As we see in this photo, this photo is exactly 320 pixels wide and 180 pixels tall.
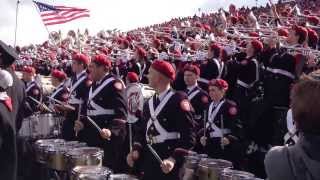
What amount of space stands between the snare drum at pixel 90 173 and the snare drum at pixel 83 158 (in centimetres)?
35

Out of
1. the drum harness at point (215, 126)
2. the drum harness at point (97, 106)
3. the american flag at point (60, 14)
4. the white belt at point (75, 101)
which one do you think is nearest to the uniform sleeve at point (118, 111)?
the drum harness at point (97, 106)

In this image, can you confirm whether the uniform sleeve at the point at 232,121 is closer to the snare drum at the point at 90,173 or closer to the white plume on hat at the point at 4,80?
the snare drum at the point at 90,173

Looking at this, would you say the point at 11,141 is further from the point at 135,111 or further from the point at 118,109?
the point at 135,111

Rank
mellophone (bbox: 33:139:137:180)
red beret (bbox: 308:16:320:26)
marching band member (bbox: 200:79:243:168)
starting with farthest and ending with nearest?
1. red beret (bbox: 308:16:320:26)
2. marching band member (bbox: 200:79:243:168)
3. mellophone (bbox: 33:139:137:180)

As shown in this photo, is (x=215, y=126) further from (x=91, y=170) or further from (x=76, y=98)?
(x=76, y=98)

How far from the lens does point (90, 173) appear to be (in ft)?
16.8

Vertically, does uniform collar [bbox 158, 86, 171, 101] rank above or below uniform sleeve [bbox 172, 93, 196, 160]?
above

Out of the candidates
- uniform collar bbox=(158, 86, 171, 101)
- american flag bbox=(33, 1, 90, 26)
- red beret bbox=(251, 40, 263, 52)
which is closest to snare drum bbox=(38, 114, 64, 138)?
uniform collar bbox=(158, 86, 171, 101)

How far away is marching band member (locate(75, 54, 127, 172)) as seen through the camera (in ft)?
23.1

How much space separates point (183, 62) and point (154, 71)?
20.3 ft

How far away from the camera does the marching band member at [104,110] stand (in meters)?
7.03

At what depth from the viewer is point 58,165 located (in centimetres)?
623

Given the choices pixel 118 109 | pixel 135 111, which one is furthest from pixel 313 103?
pixel 135 111

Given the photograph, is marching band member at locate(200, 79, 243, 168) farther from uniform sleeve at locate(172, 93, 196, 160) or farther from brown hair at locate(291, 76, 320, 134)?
brown hair at locate(291, 76, 320, 134)
